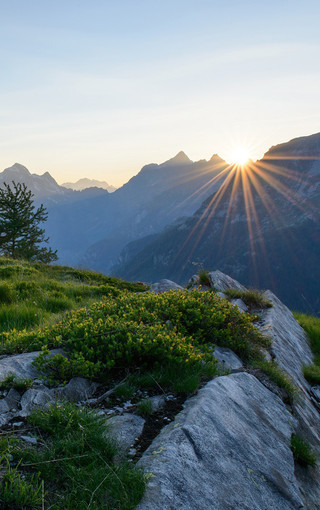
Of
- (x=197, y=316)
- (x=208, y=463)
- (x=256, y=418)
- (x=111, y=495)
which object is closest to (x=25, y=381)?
(x=111, y=495)

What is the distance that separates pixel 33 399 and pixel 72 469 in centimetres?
150

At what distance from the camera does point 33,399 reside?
4285 millimetres

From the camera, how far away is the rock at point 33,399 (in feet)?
13.5

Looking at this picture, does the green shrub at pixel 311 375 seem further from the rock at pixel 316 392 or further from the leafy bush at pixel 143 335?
the leafy bush at pixel 143 335

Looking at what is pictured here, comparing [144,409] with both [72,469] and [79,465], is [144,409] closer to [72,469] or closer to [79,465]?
[79,465]

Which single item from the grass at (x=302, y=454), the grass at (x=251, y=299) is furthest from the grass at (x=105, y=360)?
the grass at (x=251, y=299)

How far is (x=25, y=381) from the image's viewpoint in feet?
14.7

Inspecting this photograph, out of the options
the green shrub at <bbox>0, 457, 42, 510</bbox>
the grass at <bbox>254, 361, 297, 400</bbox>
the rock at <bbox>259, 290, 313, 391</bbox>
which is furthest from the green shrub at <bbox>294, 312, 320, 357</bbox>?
the green shrub at <bbox>0, 457, 42, 510</bbox>

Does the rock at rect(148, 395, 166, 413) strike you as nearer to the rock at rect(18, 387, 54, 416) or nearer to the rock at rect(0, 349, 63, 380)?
the rock at rect(18, 387, 54, 416)

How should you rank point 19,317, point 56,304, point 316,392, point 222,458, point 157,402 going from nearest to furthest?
point 222,458, point 157,402, point 316,392, point 19,317, point 56,304

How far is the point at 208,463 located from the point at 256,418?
5.13 feet

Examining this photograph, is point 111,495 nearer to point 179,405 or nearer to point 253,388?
point 179,405

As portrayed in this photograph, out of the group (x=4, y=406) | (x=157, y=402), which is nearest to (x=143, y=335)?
(x=157, y=402)

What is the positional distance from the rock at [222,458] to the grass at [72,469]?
0.22 metres
